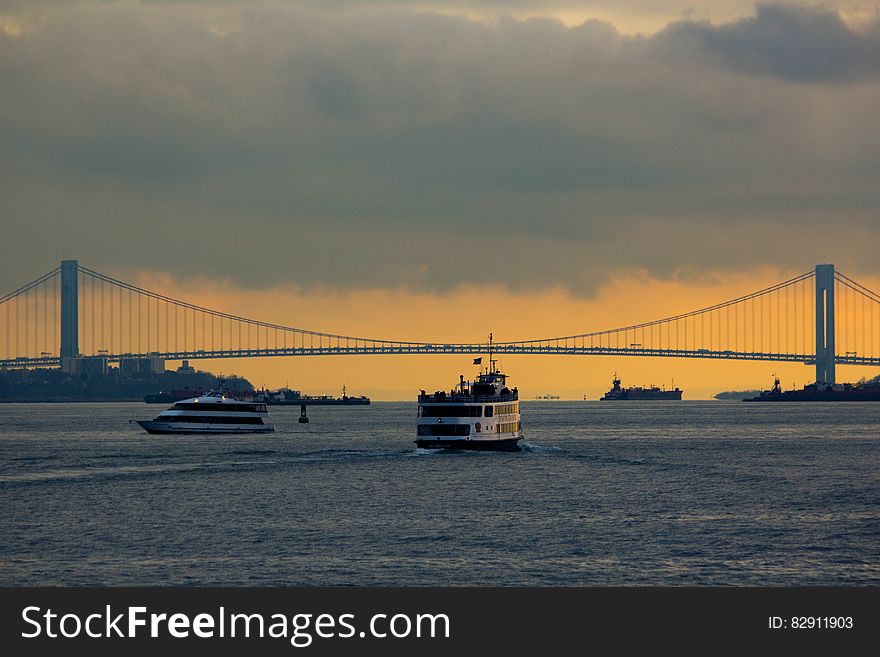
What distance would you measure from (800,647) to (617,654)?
12.8 feet

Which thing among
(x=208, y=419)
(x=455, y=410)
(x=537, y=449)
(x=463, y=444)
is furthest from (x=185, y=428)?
(x=455, y=410)

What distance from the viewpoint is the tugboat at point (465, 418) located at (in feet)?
293

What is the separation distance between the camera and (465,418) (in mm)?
89250

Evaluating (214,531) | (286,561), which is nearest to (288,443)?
(214,531)

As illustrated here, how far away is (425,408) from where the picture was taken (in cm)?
9050

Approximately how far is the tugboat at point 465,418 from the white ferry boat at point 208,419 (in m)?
39.9

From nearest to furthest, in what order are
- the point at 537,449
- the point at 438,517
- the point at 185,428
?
the point at 438,517 < the point at 537,449 < the point at 185,428

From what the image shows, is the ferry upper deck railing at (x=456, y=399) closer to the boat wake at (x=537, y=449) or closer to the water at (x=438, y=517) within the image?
the water at (x=438, y=517)

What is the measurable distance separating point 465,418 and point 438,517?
3374cm

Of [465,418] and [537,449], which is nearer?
[465,418]

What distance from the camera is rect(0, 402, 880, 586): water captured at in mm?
43031

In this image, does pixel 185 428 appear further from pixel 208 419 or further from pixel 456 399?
pixel 456 399

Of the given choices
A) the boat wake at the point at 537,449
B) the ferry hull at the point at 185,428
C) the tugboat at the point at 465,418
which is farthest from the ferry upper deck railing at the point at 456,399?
the ferry hull at the point at 185,428

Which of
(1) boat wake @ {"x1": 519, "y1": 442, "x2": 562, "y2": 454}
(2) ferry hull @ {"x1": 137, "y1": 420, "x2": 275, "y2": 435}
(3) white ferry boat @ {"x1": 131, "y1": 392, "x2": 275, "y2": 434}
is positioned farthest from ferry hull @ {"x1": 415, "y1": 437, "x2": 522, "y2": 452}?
(3) white ferry boat @ {"x1": 131, "y1": 392, "x2": 275, "y2": 434}
